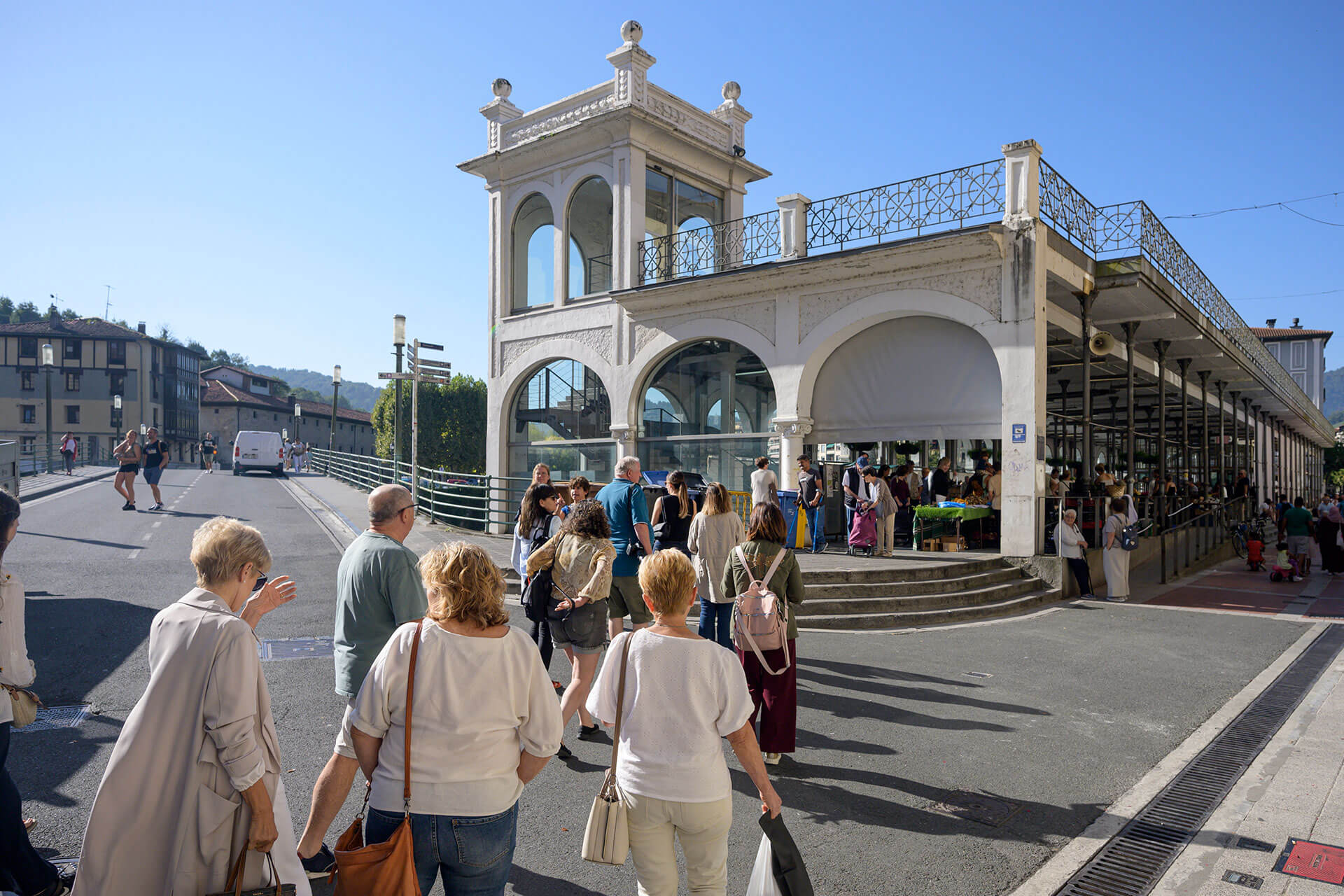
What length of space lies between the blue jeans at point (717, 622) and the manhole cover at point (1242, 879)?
3238mm

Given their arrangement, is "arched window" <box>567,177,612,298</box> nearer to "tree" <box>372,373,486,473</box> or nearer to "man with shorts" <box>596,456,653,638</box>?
"man with shorts" <box>596,456,653,638</box>

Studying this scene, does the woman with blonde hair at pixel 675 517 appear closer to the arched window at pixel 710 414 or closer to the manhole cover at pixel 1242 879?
the manhole cover at pixel 1242 879

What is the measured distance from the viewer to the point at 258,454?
35375 millimetres

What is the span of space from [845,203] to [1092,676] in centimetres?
889

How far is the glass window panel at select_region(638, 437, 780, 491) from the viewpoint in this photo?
1559 cm

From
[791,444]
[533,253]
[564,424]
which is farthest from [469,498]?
[791,444]

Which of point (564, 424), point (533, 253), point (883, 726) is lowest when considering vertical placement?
point (883, 726)

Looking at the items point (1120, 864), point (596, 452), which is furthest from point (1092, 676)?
point (596, 452)

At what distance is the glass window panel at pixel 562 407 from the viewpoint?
17969 millimetres

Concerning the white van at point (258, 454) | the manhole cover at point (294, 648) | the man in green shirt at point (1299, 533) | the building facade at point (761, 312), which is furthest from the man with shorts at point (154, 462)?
the man in green shirt at point (1299, 533)

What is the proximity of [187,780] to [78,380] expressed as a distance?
79.0 metres

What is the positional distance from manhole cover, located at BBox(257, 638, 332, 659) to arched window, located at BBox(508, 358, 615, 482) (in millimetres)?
9971

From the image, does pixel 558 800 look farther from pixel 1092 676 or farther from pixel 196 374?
pixel 196 374

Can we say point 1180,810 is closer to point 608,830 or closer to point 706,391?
point 608,830
